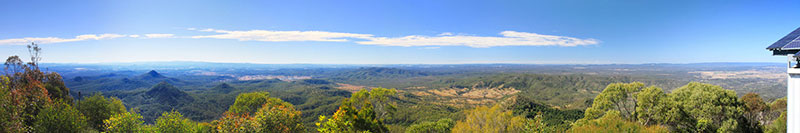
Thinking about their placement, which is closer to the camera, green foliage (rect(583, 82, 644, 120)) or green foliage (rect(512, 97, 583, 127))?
green foliage (rect(583, 82, 644, 120))

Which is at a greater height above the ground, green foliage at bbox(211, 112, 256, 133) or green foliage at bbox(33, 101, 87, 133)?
green foliage at bbox(33, 101, 87, 133)

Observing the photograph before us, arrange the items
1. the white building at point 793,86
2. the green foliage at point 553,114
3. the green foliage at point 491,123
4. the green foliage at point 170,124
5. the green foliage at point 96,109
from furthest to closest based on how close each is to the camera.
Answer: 1. the green foliage at point 553,114
2. the green foliage at point 96,109
3. the green foliage at point 170,124
4. the green foliage at point 491,123
5. the white building at point 793,86

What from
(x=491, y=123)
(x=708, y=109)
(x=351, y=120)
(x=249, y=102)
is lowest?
(x=249, y=102)

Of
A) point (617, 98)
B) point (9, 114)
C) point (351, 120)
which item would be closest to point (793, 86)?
point (351, 120)

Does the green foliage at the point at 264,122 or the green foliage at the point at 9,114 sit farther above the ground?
the green foliage at the point at 9,114

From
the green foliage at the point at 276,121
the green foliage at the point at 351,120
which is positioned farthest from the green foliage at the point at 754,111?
the green foliage at the point at 276,121

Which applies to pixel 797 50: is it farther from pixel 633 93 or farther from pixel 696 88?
pixel 633 93

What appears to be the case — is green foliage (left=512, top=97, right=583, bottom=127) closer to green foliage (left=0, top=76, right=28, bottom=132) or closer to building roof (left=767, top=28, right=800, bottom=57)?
building roof (left=767, top=28, right=800, bottom=57)

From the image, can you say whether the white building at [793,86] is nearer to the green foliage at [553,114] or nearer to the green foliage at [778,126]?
the green foliage at [778,126]

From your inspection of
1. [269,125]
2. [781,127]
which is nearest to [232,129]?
[269,125]

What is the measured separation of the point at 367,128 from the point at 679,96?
66.4 ft

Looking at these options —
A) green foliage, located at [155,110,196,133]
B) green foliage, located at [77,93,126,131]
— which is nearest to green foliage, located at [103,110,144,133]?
green foliage, located at [155,110,196,133]

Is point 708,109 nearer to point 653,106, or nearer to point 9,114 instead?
point 653,106

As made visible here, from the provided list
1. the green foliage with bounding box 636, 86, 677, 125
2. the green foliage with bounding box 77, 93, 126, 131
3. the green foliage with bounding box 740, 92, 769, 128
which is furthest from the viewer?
the green foliage with bounding box 77, 93, 126, 131
